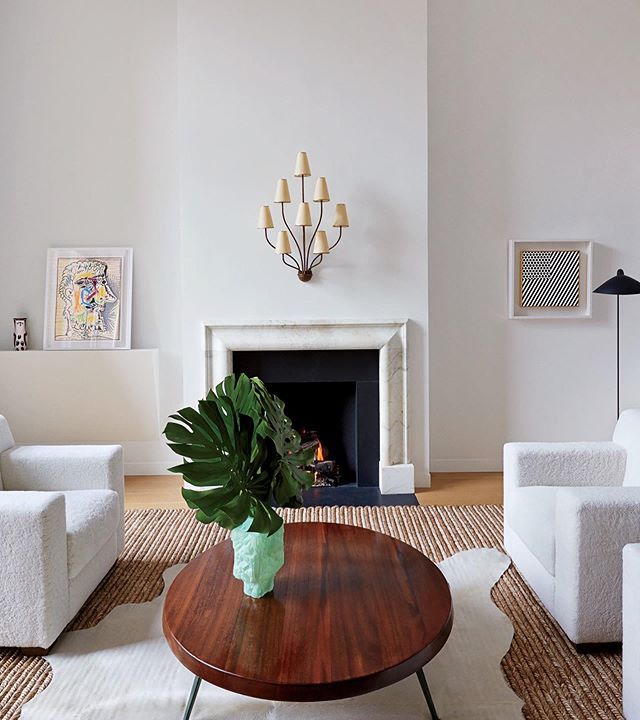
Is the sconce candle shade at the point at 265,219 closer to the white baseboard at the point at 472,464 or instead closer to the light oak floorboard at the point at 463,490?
the light oak floorboard at the point at 463,490

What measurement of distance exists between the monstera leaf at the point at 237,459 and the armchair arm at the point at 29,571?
0.69 m

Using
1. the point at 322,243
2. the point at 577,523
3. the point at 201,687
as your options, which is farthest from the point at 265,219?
the point at 201,687

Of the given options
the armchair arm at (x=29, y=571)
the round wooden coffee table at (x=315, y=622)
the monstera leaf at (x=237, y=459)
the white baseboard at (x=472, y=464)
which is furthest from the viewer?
the white baseboard at (x=472, y=464)

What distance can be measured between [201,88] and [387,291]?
1.65 metres

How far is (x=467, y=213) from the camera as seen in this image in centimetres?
452

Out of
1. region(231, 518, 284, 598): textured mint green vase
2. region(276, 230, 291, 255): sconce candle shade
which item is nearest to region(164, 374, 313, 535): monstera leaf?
region(231, 518, 284, 598): textured mint green vase

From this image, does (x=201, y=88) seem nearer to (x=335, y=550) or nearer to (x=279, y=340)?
(x=279, y=340)

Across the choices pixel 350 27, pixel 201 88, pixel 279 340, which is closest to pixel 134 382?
pixel 279 340

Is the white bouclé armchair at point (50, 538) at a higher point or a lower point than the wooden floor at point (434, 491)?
higher

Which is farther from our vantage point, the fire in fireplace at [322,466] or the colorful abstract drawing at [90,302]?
the colorful abstract drawing at [90,302]

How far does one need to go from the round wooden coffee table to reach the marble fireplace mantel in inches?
72.2

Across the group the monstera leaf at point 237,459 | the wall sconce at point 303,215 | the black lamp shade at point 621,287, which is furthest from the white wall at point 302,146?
the monstera leaf at point 237,459

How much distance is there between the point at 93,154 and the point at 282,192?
4.78ft

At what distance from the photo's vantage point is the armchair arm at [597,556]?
2.24m
